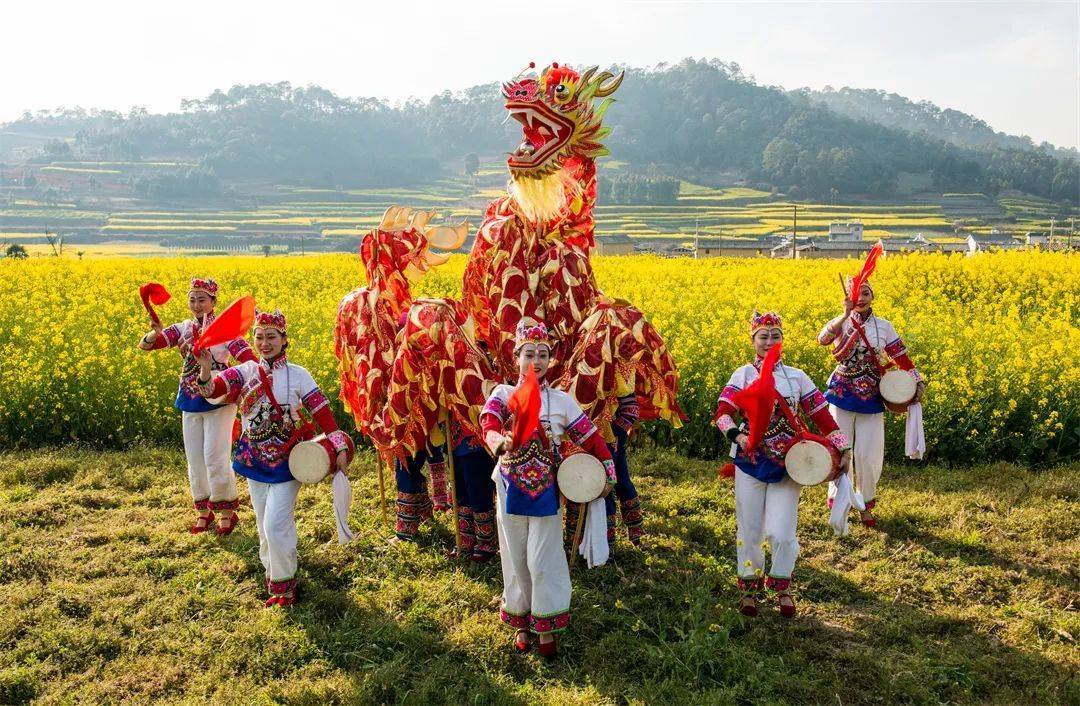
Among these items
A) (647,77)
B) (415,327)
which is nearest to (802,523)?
(415,327)

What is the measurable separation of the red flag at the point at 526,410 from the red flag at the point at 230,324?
65.2 inches

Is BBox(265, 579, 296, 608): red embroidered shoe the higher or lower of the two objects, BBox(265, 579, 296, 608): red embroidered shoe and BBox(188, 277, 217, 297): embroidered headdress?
the lower

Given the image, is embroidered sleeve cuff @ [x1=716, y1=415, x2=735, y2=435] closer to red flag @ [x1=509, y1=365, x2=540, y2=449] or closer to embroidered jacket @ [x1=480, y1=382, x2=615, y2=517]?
embroidered jacket @ [x1=480, y1=382, x2=615, y2=517]

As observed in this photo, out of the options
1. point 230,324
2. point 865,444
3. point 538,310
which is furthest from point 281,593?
point 865,444

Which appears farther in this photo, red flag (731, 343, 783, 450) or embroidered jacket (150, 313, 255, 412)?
embroidered jacket (150, 313, 255, 412)

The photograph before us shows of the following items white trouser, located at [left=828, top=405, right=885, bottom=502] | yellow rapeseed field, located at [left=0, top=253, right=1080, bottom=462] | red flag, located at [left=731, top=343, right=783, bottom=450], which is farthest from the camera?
yellow rapeseed field, located at [left=0, top=253, right=1080, bottom=462]

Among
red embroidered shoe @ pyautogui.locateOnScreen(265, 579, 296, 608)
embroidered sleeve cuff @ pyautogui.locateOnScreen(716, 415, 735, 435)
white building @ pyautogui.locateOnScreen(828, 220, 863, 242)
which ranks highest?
white building @ pyautogui.locateOnScreen(828, 220, 863, 242)

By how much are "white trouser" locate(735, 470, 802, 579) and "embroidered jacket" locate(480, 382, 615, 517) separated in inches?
38.4

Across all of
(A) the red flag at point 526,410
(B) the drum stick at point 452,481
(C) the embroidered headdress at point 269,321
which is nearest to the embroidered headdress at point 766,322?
(A) the red flag at point 526,410

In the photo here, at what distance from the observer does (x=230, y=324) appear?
15.9 ft

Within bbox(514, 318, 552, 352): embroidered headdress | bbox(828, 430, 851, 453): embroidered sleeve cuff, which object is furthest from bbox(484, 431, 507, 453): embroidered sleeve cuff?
bbox(828, 430, 851, 453): embroidered sleeve cuff

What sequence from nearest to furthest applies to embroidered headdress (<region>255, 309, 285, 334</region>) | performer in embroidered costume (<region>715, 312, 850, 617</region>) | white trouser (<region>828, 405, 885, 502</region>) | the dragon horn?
1. performer in embroidered costume (<region>715, 312, 850, 617</region>)
2. embroidered headdress (<region>255, 309, 285, 334</region>)
3. the dragon horn
4. white trouser (<region>828, 405, 885, 502</region>)

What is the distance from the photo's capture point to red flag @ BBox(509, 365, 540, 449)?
4.35 meters

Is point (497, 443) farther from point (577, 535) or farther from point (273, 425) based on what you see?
point (273, 425)
